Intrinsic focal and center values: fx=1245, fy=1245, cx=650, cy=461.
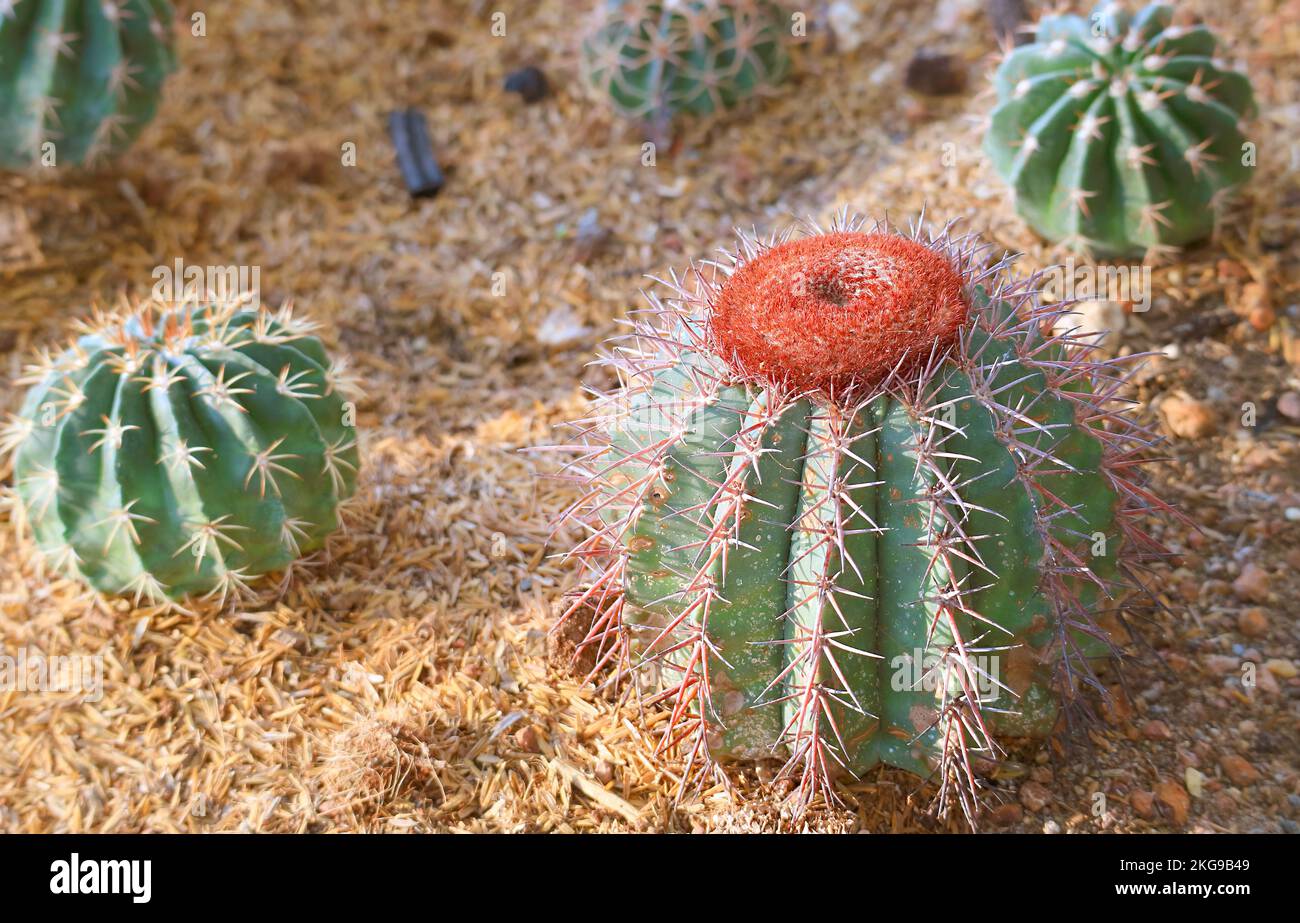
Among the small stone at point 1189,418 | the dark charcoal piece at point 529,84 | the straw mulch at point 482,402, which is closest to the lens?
the straw mulch at point 482,402

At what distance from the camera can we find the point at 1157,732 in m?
3.28

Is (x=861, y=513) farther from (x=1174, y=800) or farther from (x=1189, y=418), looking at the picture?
(x=1189, y=418)

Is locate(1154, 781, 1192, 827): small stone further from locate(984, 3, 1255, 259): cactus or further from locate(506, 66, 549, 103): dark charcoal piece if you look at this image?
locate(506, 66, 549, 103): dark charcoal piece

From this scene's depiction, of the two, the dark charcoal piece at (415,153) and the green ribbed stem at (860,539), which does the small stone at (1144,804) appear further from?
the dark charcoal piece at (415,153)

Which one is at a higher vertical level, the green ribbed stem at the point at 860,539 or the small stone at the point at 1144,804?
the green ribbed stem at the point at 860,539

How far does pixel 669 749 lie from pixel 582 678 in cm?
35

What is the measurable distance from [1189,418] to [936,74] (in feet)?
7.12

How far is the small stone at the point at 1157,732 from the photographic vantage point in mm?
3270

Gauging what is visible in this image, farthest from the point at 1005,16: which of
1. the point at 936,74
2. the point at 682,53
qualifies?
the point at 682,53

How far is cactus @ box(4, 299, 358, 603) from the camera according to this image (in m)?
3.43

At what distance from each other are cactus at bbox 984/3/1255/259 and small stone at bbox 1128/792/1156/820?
204 cm

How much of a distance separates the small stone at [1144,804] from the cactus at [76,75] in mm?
4417

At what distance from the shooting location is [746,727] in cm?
292

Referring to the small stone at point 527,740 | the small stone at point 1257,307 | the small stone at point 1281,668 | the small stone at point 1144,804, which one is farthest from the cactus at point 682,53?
the small stone at point 1144,804
